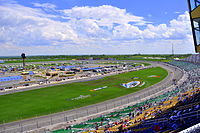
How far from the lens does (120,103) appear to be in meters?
41.1

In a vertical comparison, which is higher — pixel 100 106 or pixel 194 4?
pixel 194 4

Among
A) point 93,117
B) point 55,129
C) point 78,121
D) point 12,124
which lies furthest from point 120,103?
point 12,124

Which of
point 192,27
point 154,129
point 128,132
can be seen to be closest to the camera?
point 154,129

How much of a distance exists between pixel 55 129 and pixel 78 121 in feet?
14.2

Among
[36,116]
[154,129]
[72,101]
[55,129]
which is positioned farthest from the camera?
[72,101]

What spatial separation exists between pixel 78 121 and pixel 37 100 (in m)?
20.7

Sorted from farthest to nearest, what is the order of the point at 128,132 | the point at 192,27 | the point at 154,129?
the point at 192,27
the point at 128,132
the point at 154,129

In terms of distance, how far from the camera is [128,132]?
18031 millimetres

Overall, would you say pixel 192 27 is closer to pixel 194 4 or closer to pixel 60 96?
pixel 194 4

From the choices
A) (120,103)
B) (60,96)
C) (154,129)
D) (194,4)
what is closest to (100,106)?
(120,103)

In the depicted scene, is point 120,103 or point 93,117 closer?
point 93,117

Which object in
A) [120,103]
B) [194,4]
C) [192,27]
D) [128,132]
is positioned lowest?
[120,103]

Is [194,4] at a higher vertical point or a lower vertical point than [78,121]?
higher

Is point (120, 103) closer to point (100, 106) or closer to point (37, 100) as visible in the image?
point (100, 106)
